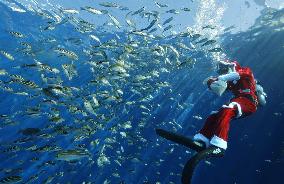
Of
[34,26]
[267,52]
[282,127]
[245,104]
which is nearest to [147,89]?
[245,104]

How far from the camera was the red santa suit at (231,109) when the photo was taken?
18.2 ft

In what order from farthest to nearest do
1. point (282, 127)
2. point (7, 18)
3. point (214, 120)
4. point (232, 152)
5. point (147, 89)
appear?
1. point (7, 18)
2. point (232, 152)
3. point (282, 127)
4. point (147, 89)
5. point (214, 120)

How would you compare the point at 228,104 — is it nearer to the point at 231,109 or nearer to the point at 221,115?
the point at 231,109

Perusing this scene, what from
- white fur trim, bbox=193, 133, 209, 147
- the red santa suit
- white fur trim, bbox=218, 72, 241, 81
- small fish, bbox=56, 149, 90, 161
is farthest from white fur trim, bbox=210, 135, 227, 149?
small fish, bbox=56, 149, 90, 161

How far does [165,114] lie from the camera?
28.9 meters

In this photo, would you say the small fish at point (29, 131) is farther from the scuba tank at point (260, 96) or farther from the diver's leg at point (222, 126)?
the scuba tank at point (260, 96)

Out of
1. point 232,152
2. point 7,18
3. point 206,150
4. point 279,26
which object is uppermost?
point 206,150

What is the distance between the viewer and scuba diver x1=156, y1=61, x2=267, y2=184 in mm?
5241

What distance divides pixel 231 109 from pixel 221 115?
0.93ft

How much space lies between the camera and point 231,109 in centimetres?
588

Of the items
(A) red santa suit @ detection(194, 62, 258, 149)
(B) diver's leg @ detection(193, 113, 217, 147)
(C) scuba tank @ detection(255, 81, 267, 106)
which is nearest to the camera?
(A) red santa suit @ detection(194, 62, 258, 149)

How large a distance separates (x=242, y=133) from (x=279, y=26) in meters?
8.61

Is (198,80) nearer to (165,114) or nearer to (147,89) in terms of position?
(165,114)

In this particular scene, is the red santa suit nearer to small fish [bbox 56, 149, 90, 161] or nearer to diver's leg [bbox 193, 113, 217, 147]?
diver's leg [bbox 193, 113, 217, 147]
